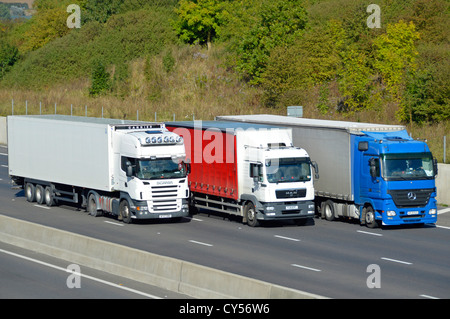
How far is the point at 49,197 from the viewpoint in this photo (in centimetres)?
3691

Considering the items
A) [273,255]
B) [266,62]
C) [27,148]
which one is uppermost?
[266,62]

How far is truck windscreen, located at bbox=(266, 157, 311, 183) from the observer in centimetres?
3100

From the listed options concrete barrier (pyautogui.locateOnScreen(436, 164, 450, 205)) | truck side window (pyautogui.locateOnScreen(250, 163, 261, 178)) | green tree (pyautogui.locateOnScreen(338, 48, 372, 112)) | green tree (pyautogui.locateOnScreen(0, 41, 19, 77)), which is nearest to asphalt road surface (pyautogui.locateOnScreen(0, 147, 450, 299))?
concrete barrier (pyautogui.locateOnScreen(436, 164, 450, 205))

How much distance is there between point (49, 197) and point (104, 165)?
480 cm

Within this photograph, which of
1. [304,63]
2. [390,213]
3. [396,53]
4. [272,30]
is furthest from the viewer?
[272,30]

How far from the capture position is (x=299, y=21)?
65.9m

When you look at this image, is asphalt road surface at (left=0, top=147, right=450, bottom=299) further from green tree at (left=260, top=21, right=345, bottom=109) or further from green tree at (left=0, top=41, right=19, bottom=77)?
green tree at (left=0, top=41, right=19, bottom=77)

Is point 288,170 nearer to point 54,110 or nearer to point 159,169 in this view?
point 159,169

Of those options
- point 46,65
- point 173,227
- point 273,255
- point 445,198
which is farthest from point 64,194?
point 46,65

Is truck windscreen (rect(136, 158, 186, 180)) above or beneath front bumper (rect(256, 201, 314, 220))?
above

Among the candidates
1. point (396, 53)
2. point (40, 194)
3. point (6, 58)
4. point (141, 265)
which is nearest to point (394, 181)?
point (141, 265)

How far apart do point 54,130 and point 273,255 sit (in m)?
13.7

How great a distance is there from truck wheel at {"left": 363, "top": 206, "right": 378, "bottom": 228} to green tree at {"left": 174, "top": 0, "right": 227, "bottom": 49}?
47.1m
